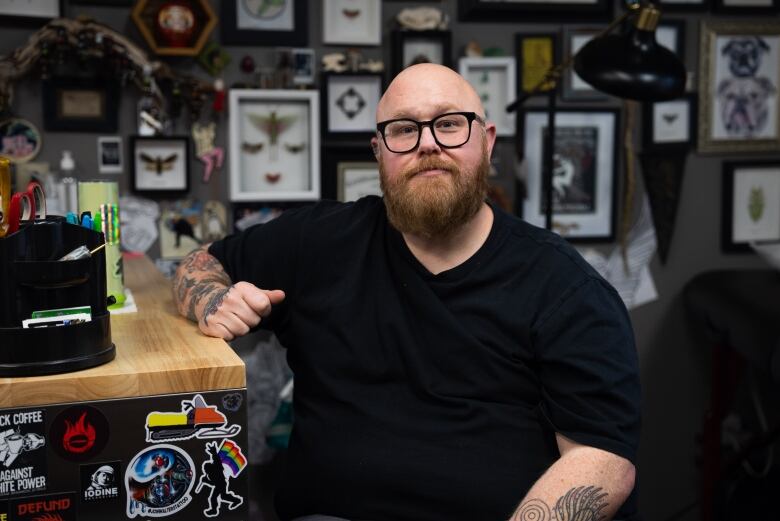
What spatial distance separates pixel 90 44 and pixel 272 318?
1.21 meters

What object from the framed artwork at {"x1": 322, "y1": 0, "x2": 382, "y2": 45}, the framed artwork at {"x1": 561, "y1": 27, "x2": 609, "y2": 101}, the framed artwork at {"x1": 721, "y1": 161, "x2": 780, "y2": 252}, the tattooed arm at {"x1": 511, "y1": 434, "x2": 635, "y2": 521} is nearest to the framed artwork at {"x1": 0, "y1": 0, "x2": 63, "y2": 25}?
the framed artwork at {"x1": 322, "y1": 0, "x2": 382, "y2": 45}

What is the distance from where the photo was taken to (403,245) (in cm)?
165

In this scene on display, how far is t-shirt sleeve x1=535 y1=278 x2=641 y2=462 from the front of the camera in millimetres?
1394

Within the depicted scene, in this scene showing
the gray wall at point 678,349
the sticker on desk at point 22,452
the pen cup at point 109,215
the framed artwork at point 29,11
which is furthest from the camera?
the gray wall at point 678,349

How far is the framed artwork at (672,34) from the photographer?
113 inches

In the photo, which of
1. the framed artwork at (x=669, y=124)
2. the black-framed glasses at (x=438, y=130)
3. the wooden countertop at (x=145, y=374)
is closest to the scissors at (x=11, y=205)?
the wooden countertop at (x=145, y=374)

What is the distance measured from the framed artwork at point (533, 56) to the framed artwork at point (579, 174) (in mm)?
131

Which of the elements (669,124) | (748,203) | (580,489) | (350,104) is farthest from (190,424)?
(748,203)

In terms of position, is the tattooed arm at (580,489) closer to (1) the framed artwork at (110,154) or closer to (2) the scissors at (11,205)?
(2) the scissors at (11,205)

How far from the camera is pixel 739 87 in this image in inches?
117

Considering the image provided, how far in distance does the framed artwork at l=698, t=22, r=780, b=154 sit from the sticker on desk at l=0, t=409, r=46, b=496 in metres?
2.51

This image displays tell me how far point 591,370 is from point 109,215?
3.09 ft

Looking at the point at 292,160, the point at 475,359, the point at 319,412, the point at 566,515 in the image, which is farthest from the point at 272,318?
the point at 292,160

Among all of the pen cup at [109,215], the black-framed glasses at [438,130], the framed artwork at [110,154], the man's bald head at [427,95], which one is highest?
the man's bald head at [427,95]
